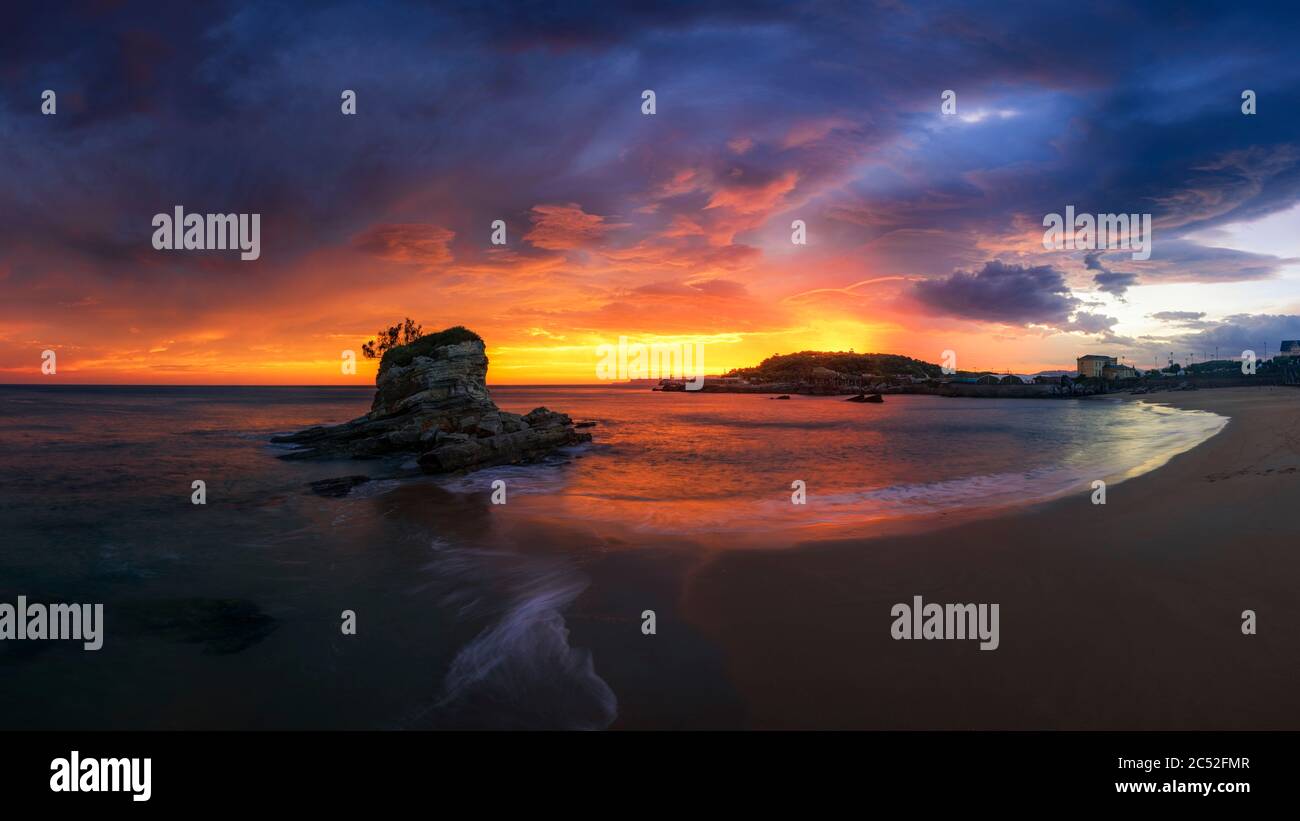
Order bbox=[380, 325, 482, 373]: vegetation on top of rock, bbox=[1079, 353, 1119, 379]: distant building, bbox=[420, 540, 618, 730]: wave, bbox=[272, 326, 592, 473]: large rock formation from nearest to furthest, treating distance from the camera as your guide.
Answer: bbox=[420, 540, 618, 730]: wave → bbox=[272, 326, 592, 473]: large rock formation → bbox=[380, 325, 482, 373]: vegetation on top of rock → bbox=[1079, 353, 1119, 379]: distant building

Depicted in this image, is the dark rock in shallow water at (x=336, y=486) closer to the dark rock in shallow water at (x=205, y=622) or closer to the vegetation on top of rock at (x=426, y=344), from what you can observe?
the dark rock in shallow water at (x=205, y=622)

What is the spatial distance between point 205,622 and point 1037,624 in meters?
12.7

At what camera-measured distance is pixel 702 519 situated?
15469 mm

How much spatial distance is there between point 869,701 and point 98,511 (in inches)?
906

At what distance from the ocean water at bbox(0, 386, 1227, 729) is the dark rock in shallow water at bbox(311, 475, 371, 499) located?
0.60 m

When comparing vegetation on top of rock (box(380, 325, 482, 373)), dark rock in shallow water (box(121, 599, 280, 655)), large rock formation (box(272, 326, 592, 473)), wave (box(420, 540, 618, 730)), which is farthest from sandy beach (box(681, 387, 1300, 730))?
vegetation on top of rock (box(380, 325, 482, 373))

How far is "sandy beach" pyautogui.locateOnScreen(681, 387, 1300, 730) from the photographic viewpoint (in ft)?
17.9

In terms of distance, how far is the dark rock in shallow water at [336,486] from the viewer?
19.8 meters

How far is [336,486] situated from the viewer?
20500 millimetres
